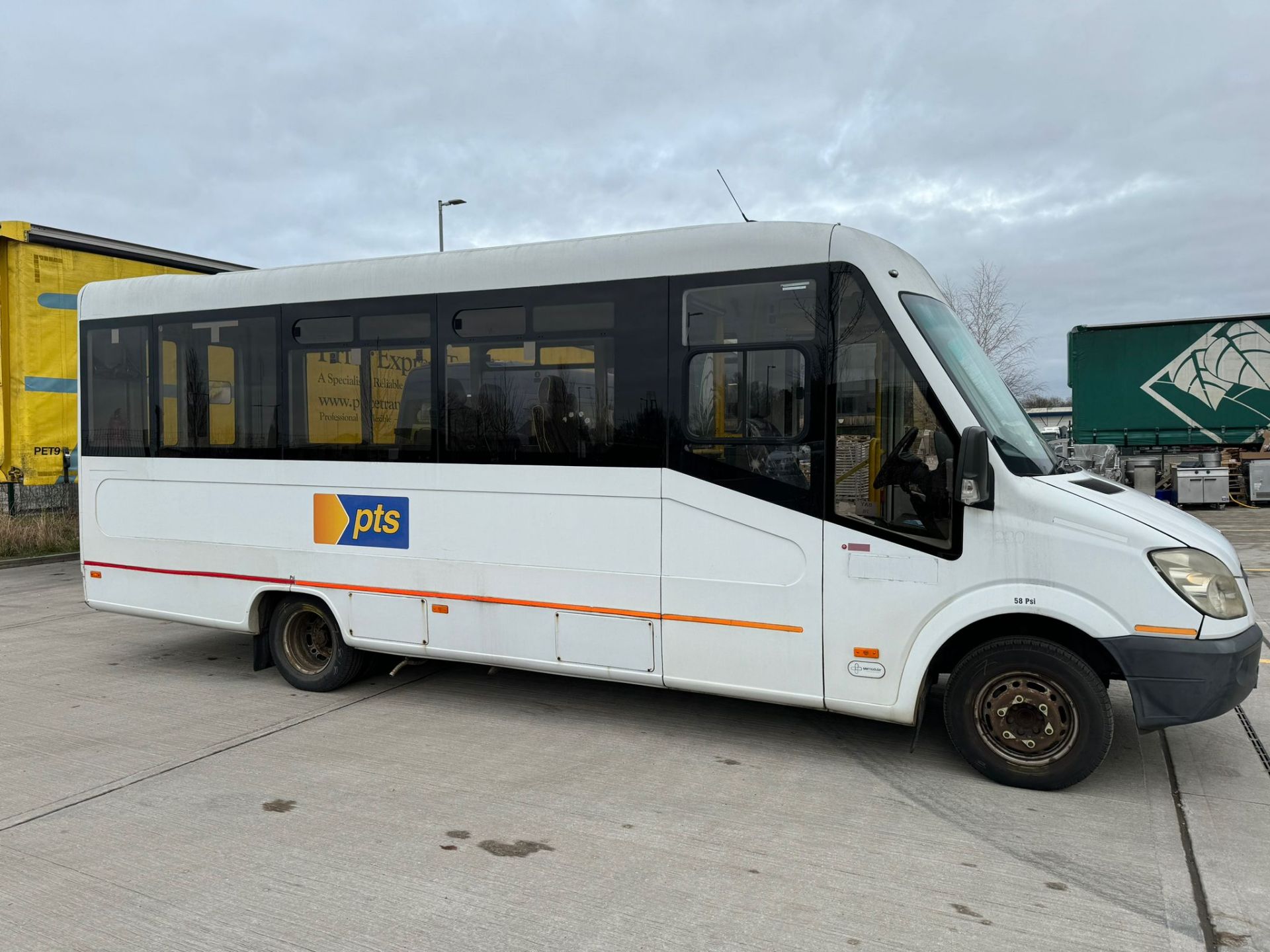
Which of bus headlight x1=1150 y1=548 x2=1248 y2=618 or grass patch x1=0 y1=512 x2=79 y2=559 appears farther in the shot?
grass patch x1=0 y1=512 x2=79 y2=559

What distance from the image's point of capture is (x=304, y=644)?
7.00m

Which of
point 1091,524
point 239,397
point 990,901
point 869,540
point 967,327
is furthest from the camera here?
point 239,397

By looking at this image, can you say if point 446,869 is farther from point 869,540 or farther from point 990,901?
point 869,540

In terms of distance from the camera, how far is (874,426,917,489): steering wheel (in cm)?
477

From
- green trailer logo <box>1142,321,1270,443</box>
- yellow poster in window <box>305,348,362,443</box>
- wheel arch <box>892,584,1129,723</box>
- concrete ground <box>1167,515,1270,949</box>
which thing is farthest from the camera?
green trailer logo <box>1142,321,1270,443</box>

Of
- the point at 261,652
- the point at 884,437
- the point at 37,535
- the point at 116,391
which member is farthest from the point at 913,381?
the point at 37,535

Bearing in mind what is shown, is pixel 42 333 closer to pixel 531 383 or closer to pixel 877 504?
pixel 531 383

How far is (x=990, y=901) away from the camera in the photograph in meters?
3.62

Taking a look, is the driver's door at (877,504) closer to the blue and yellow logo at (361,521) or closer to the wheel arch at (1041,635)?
the wheel arch at (1041,635)

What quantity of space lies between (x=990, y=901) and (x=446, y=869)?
217 centimetres

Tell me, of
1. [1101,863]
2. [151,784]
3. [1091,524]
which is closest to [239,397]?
[151,784]

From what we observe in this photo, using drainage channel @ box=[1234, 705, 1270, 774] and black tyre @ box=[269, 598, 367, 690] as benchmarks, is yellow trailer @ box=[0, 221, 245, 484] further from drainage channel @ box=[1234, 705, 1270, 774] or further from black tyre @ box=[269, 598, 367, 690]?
drainage channel @ box=[1234, 705, 1270, 774]

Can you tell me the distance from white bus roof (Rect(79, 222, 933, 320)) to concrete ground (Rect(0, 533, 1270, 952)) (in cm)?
277

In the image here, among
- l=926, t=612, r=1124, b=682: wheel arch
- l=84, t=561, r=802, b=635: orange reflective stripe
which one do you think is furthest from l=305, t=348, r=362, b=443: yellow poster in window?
l=926, t=612, r=1124, b=682: wheel arch
